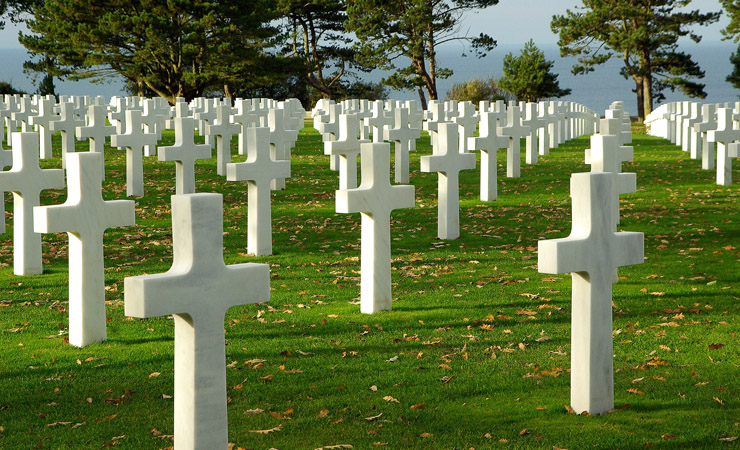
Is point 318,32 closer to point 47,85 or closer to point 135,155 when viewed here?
point 47,85

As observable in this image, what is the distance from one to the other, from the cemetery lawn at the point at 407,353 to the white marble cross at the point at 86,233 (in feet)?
0.78

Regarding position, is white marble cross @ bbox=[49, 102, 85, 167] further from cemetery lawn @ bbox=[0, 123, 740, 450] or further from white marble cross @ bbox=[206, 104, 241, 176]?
cemetery lawn @ bbox=[0, 123, 740, 450]

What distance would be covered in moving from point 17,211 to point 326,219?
205 inches

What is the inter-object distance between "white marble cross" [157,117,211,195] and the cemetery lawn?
58.4 inches

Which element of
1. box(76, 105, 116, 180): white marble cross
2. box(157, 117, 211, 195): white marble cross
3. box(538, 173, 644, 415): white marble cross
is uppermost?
box(76, 105, 116, 180): white marble cross

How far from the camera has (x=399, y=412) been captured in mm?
5621

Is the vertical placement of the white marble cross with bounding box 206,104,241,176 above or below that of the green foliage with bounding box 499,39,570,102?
below

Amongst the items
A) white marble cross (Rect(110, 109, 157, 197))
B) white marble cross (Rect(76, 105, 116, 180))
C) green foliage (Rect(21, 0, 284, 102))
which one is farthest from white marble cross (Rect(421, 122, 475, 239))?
green foliage (Rect(21, 0, 284, 102))

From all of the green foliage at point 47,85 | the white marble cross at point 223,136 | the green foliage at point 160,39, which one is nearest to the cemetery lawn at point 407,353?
the white marble cross at point 223,136

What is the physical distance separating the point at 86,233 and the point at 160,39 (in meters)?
37.9

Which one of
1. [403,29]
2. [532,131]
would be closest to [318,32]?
[403,29]

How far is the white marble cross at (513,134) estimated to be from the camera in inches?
715

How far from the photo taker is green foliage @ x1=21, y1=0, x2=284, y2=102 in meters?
43.4

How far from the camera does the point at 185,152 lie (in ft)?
44.9
